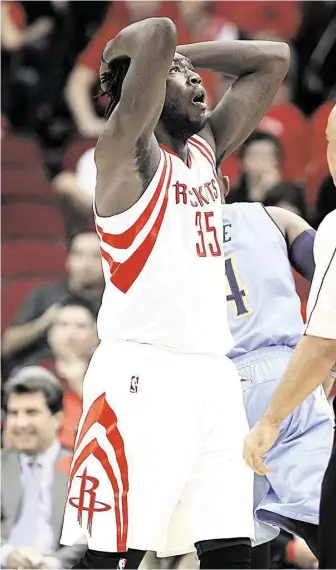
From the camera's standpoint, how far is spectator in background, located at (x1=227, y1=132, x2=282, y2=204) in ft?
25.7

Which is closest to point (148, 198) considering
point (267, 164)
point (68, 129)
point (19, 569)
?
point (19, 569)

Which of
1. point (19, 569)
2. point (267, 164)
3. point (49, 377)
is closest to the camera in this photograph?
point (19, 569)

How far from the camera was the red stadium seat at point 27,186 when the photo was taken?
872 centimetres

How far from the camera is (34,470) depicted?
19.0ft

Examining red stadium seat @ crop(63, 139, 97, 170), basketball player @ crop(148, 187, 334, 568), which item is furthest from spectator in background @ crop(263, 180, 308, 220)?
basketball player @ crop(148, 187, 334, 568)

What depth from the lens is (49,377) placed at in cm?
594

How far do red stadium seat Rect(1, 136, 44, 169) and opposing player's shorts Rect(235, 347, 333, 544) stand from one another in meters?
4.87

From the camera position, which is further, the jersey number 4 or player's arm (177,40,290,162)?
player's arm (177,40,290,162)

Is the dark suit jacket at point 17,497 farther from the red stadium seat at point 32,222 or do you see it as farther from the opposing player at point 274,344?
the red stadium seat at point 32,222

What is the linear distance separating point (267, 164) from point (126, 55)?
4.33m

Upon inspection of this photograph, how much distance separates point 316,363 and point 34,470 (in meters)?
2.79

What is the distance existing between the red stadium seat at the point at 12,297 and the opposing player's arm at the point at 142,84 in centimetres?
421

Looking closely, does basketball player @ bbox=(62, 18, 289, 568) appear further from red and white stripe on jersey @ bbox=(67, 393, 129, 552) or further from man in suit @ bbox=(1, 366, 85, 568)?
man in suit @ bbox=(1, 366, 85, 568)

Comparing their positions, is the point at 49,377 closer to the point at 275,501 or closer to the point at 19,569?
the point at 19,569
